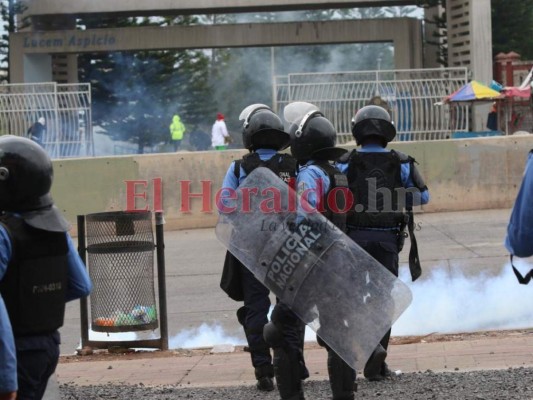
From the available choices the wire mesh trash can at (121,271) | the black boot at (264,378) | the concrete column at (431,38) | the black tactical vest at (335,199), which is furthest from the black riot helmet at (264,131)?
the concrete column at (431,38)

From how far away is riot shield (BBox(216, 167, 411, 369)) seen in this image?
5.28 metres

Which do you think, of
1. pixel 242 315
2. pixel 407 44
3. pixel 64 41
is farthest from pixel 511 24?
pixel 242 315

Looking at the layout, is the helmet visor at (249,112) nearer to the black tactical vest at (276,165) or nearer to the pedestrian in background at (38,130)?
the black tactical vest at (276,165)

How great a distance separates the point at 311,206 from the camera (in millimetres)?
5484

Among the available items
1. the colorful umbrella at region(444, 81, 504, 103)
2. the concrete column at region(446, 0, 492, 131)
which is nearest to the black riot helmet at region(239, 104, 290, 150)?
the colorful umbrella at region(444, 81, 504, 103)

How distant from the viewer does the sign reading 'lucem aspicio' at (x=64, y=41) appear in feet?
104

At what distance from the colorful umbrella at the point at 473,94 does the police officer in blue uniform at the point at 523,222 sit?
17.4m

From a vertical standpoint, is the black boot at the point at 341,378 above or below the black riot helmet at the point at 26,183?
below

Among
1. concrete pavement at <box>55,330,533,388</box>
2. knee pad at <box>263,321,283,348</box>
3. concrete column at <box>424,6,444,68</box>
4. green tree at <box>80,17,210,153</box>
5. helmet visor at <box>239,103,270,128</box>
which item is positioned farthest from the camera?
green tree at <box>80,17,210,153</box>

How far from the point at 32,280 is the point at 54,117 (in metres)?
19.4

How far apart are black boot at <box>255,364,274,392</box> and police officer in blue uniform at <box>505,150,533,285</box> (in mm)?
3069

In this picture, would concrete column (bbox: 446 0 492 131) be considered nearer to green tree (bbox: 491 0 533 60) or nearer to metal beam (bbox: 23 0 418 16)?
metal beam (bbox: 23 0 418 16)

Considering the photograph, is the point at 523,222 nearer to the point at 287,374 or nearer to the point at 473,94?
the point at 287,374

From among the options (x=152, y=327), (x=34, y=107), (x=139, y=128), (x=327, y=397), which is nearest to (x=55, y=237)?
(x=327, y=397)
